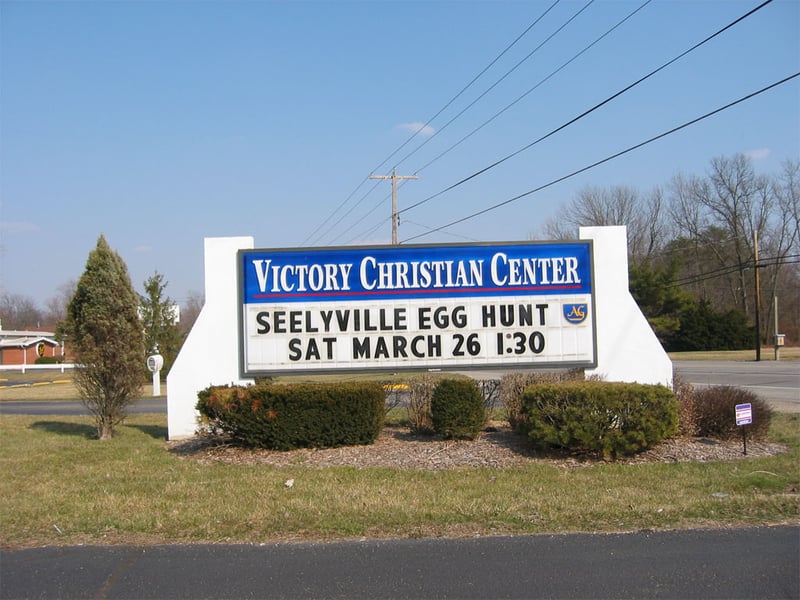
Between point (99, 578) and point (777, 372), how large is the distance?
2951 cm

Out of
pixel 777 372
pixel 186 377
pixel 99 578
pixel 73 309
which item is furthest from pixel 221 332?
pixel 777 372

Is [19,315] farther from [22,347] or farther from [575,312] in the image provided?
[575,312]

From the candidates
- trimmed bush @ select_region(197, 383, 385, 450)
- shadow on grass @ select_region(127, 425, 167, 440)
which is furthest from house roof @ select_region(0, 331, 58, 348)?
trimmed bush @ select_region(197, 383, 385, 450)

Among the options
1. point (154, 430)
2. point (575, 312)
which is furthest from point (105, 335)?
point (575, 312)

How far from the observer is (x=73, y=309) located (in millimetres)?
12430

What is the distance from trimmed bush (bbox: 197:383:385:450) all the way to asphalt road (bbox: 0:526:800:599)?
416 cm

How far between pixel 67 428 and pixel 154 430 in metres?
2.12

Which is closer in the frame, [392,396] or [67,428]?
[67,428]

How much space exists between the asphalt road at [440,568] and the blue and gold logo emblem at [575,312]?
5.97 metres

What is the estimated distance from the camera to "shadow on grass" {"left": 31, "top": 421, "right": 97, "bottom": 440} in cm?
1384

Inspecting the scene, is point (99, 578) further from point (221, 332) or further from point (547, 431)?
point (221, 332)

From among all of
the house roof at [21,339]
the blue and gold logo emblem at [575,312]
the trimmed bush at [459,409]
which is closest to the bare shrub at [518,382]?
the trimmed bush at [459,409]

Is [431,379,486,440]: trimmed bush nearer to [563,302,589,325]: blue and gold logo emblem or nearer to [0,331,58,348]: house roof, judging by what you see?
[563,302,589,325]: blue and gold logo emblem

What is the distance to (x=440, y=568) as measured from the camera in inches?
224
